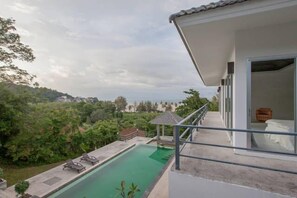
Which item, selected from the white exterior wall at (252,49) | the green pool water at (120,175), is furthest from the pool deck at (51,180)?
the white exterior wall at (252,49)

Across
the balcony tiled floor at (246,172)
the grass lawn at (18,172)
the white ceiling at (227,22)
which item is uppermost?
the white ceiling at (227,22)

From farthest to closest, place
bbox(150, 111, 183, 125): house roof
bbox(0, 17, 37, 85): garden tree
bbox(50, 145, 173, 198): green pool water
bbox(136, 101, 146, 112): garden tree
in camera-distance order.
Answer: bbox(136, 101, 146, 112): garden tree
bbox(150, 111, 183, 125): house roof
bbox(0, 17, 37, 85): garden tree
bbox(50, 145, 173, 198): green pool water

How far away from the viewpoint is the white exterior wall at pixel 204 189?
2678 millimetres

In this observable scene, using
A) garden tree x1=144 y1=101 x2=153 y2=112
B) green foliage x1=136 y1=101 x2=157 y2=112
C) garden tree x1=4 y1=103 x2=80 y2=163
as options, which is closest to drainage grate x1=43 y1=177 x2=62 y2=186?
garden tree x1=4 y1=103 x2=80 y2=163

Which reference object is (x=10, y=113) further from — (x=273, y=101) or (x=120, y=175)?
(x=273, y=101)

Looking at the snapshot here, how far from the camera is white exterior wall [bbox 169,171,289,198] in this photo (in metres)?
2.68

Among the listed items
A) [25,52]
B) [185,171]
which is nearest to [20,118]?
[25,52]

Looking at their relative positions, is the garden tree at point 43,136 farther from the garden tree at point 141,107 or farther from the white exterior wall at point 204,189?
the garden tree at point 141,107

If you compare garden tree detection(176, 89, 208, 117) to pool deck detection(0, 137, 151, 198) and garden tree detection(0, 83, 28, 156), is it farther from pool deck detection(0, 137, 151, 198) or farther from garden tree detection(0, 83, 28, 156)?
garden tree detection(0, 83, 28, 156)

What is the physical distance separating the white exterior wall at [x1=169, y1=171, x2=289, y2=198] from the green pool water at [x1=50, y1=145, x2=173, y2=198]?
11.1 feet

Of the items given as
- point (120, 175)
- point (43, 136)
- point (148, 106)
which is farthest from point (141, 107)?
point (120, 175)

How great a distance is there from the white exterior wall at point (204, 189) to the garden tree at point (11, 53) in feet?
43.9

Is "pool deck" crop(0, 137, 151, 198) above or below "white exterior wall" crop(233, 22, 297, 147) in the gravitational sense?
below

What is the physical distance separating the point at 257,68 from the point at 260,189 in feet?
9.46
